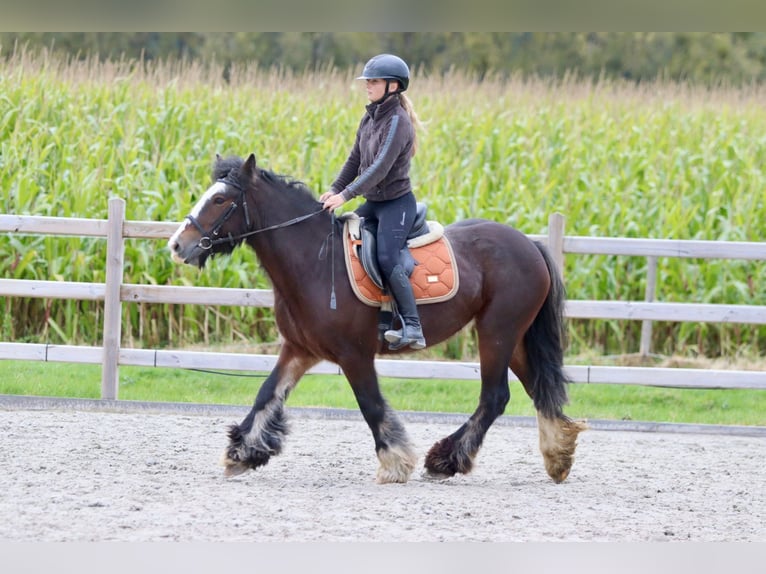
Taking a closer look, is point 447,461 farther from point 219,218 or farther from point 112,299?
point 112,299

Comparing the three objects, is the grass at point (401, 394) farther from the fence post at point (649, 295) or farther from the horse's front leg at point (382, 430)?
the horse's front leg at point (382, 430)

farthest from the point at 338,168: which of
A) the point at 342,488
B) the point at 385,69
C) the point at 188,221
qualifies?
the point at 342,488

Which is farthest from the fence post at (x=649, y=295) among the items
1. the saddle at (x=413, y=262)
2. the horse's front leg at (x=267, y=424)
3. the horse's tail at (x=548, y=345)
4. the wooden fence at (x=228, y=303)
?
the horse's front leg at (x=267, y=424)

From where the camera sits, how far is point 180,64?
51.6 feet

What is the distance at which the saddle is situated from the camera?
589 centimetres

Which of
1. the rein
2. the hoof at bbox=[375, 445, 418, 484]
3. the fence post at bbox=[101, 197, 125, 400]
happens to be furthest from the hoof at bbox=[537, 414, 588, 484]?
the fence post at bbox=[101, 197, 125, 400]

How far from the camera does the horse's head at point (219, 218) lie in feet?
18.2

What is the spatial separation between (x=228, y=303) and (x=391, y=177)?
118 inches

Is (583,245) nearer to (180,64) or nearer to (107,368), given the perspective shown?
(107,368)

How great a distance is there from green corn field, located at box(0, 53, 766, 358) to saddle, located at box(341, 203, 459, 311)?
373 cm

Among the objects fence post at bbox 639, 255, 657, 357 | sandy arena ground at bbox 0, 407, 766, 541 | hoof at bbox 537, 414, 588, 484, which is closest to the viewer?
sandy arena ground at bbox 0, 407, 766, 541

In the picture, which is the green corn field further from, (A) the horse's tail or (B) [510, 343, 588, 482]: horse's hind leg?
(B) [510, 343, 588, 482]: horse's hind leg

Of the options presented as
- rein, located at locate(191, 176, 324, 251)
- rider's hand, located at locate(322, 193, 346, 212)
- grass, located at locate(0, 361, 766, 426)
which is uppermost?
rider's hand, located at locate(322, 193, 346, 212)

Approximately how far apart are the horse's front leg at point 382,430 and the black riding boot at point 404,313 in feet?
0.79
